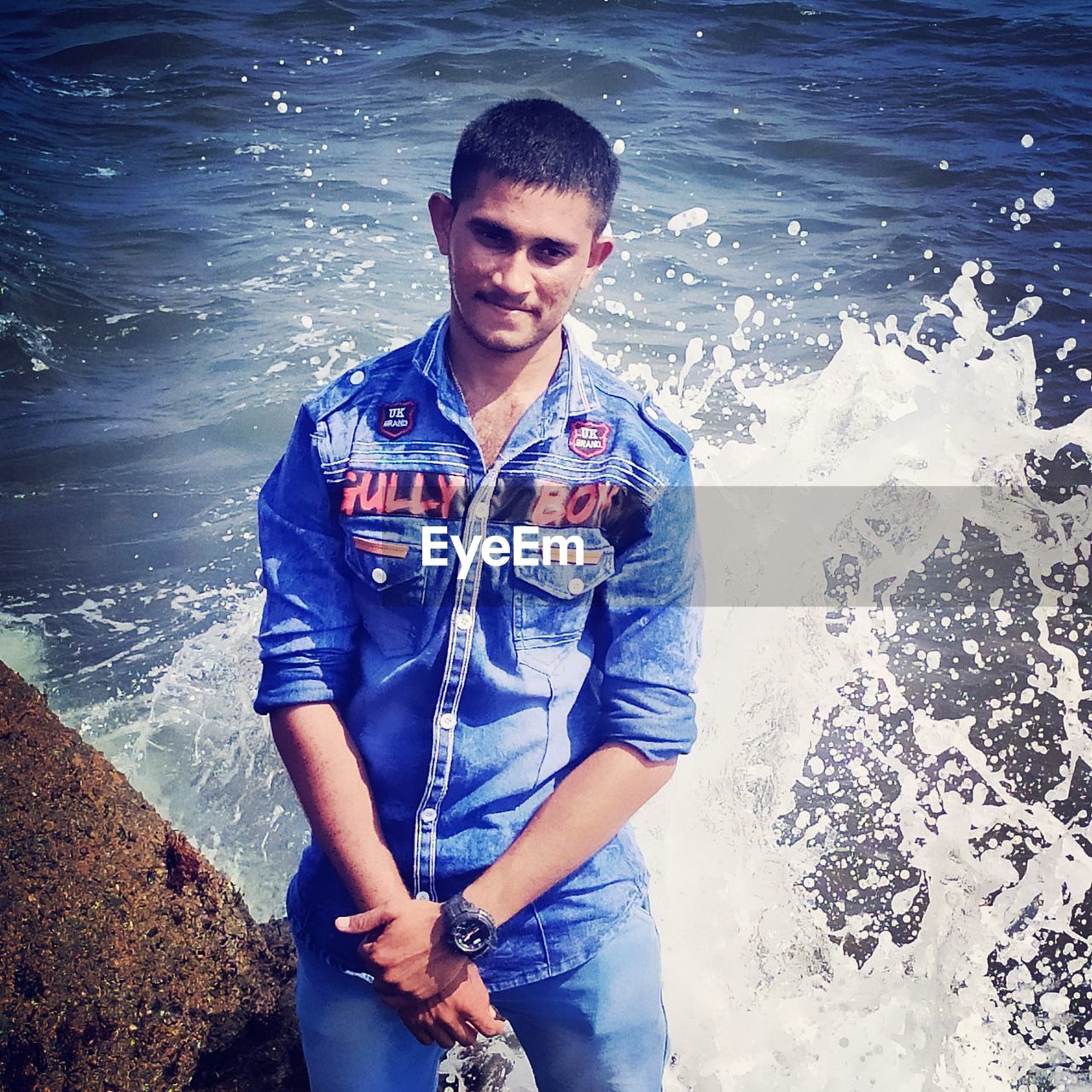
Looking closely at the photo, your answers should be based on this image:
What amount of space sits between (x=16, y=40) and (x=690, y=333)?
6.33 ft

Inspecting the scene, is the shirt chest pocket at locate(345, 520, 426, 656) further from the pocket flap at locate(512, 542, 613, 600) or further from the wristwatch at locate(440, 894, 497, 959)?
the wristwatch at locate(440, 894, 497, 959)

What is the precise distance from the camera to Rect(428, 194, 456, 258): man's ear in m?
1.38

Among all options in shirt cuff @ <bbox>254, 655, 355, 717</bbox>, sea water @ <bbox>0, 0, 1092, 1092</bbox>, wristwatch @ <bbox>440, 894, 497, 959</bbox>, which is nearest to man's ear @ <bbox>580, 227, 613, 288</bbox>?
shirt cuff @ <bbox>254, 655, 355, 717</bbox>

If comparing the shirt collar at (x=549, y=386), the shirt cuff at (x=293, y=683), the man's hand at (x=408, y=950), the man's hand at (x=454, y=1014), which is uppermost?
the shirt collar at (x=549, y=386)

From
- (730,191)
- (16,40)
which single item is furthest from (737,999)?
(16,40)

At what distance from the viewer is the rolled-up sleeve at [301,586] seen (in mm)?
1346

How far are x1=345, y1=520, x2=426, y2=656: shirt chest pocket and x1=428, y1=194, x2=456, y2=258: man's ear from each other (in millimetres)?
405

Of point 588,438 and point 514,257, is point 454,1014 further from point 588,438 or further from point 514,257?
point 514,257

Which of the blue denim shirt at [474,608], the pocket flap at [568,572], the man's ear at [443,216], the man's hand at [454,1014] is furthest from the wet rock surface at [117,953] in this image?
the man's ear at [443,216]

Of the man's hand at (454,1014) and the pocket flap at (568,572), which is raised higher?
the pocket flap at (568,572)

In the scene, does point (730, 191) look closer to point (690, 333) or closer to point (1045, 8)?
point (690, 333)

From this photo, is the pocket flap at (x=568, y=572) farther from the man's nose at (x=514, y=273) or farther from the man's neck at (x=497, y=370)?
the man's nose at (x=514, y=273)

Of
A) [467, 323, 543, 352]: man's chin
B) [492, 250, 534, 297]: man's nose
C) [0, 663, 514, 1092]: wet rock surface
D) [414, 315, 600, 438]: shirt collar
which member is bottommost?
[0, 663, 514, 1092]: wet rock surface

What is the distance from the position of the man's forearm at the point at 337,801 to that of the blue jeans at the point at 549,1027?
16cm
